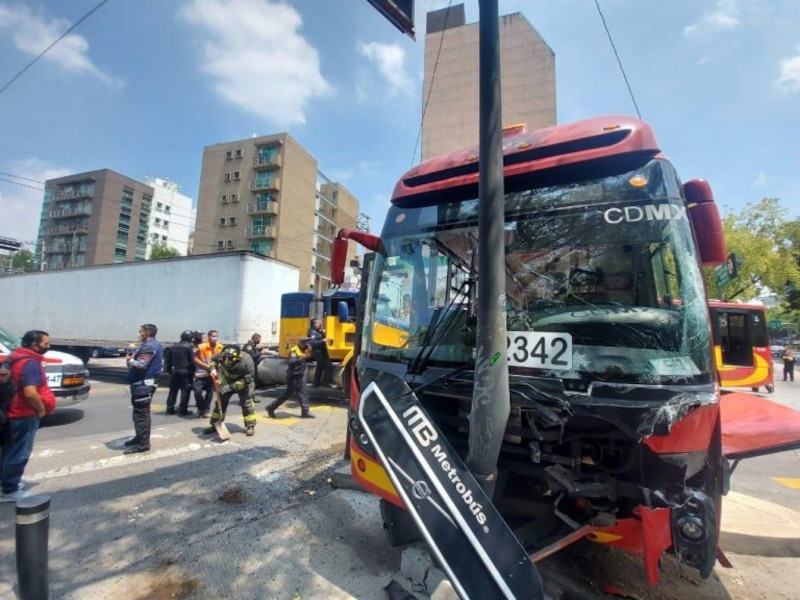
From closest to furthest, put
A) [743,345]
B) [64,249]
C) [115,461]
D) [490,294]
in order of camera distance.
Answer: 1. [490,294]
2. [115,461]
3. [743,345]
4. [64,249]

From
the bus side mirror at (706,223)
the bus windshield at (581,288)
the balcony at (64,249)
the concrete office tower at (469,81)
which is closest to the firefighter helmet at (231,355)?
the bus windshield at (581,288)

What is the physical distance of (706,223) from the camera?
2592mm

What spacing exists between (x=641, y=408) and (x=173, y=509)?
4309 millimetres

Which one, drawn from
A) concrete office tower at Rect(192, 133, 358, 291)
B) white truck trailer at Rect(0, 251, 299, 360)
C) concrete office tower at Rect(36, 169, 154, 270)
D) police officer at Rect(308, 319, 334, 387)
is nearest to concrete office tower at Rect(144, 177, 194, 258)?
concrete office tower at Rect(36, 169, 154, 270)

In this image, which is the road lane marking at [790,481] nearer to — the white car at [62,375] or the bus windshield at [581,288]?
the bus windshield at [581,288]

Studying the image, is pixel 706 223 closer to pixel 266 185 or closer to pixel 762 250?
pixel 762 250

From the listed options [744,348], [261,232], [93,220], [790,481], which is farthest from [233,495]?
[93,220]

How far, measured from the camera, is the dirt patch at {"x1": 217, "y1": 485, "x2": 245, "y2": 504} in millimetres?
4199

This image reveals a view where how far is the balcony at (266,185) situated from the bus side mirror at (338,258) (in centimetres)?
4480

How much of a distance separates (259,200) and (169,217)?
101 feet

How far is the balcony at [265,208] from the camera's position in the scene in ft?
147

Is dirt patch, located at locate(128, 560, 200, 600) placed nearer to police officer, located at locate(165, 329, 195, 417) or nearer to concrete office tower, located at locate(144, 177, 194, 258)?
police officer, located at locate(165, 329, 195, 417)

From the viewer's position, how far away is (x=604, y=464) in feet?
7.58

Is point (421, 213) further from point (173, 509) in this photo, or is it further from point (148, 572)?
point (173, 509)
